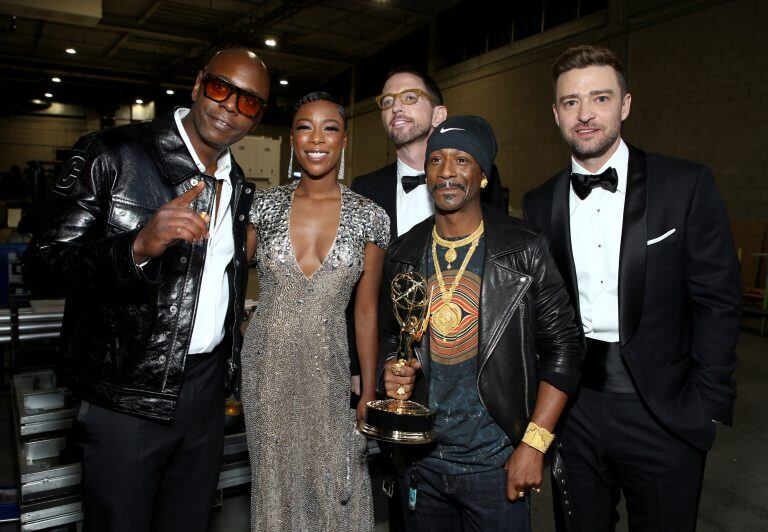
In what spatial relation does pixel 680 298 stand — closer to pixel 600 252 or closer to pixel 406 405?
pixel 600 252

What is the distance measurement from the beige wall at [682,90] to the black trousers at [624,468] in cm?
809

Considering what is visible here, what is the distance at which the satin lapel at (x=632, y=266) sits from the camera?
200 centimetres

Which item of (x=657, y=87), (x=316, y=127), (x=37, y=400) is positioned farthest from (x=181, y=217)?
(x=657, y=87)

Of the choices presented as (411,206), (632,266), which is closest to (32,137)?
(411,206)

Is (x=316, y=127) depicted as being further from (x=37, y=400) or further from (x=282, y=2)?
(x=282, y=2)

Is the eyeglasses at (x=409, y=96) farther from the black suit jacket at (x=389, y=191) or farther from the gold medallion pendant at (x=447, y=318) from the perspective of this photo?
the gold medallion pendant at (x=447, y=318)

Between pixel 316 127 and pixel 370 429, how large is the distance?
1.18m

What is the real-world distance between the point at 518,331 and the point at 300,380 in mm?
870

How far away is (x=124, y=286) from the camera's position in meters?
1.72

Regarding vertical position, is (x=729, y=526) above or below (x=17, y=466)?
below

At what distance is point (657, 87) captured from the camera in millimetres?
9930

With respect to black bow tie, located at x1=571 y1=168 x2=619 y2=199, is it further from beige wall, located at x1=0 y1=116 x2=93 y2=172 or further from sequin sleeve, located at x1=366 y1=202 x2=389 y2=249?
beige wall, located at x1=0 y1=116 x2=93 y2=172

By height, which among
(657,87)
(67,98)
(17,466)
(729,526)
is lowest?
(729,526)

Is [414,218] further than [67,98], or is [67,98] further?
[67,98]
